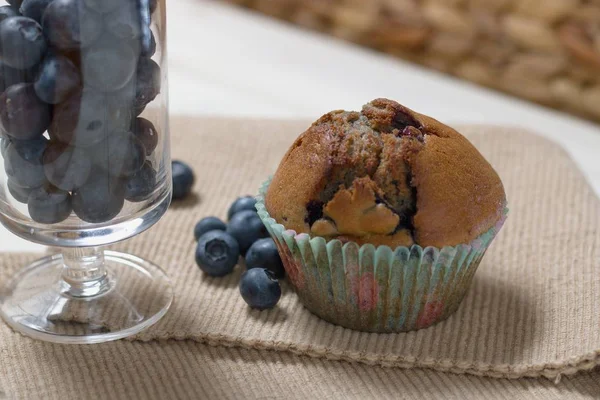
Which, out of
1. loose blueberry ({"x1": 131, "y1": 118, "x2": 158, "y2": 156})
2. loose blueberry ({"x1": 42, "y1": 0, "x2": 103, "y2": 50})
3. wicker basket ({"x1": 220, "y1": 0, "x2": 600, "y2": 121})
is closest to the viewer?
loose blueberry ({"x1": 42, "y1": 0, "x2": 103, "y2": 50})

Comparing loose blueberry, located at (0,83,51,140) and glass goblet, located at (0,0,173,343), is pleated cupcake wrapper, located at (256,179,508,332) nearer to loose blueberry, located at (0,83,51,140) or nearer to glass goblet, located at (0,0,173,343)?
glass goblet, located at (0,0,173,343)

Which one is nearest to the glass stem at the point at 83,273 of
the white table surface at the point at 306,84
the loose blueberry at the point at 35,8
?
the loose blueberry at the point at 35,8

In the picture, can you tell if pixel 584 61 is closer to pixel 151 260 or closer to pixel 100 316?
pixel 151 260

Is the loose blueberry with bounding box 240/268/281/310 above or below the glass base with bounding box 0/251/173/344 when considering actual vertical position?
above

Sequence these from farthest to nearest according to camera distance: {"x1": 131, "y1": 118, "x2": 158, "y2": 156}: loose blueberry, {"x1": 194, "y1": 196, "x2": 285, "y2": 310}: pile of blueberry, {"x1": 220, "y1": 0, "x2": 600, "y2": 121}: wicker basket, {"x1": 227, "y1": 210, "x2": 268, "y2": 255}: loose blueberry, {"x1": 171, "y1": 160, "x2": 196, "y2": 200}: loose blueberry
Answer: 1. {"x1": 220, "y1": 0, "x2": 600, "y2": 121}: wicker basket
2. {"x1": 171, "y1": 160, "x2": 196, "y2": 200}: loose blueberry
3. {"x1": 227, "y1": 210, "x2": 268, "y2": 255}: loose blueberry
4. {"x1": 194, "y1": 196, "x2": 285, "y2": 310}: pile of blueberry
5. {"x1": 131, "y1": 118, "x2": 158, "y2": 156}: loose blueberry

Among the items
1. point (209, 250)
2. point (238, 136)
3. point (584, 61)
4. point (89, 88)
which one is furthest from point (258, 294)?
point (584, 61)

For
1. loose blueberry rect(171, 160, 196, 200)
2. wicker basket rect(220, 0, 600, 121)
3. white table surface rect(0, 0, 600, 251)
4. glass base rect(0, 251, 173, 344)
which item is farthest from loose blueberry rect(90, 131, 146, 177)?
wicker basket rect(220, 0, 600, 121)

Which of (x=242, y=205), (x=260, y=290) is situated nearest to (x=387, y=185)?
(x=260, y=290)

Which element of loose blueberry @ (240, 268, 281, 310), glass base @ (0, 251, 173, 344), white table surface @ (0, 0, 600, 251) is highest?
loose blueberry @ (240, 268, 281, 310)
